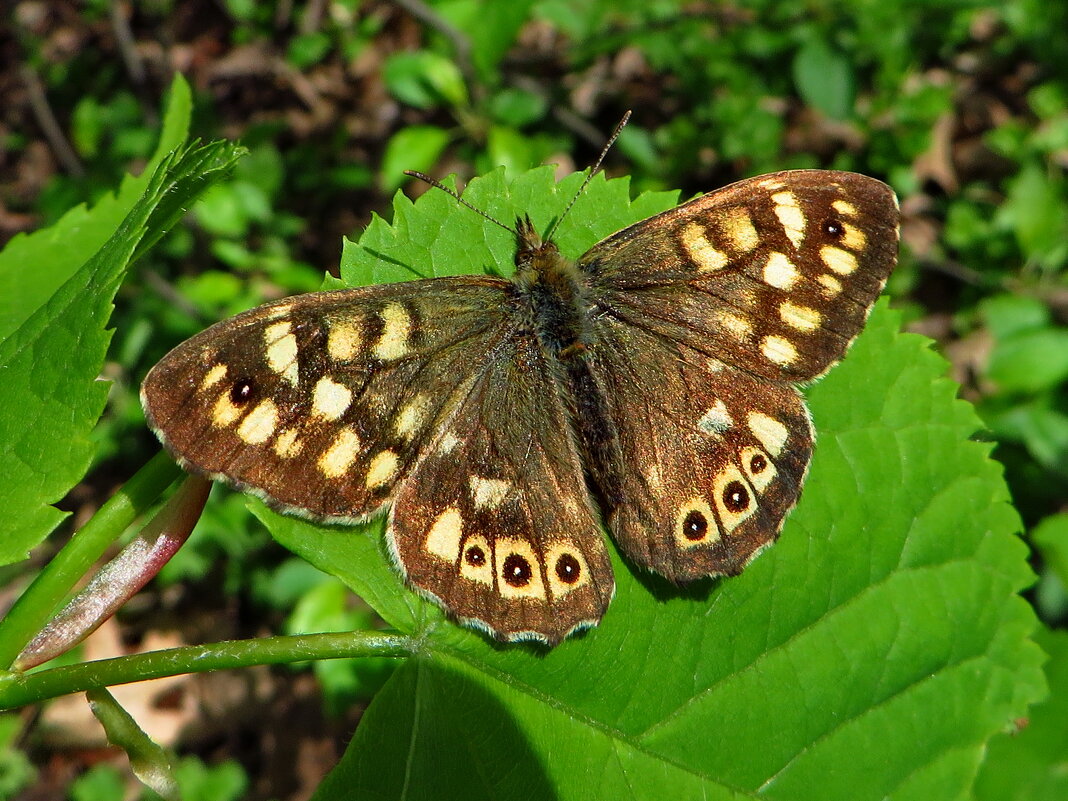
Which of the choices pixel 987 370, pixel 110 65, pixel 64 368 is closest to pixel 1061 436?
pixel 987 370

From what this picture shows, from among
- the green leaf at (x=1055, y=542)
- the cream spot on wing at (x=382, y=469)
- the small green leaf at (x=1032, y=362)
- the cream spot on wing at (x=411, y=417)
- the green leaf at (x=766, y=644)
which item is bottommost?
the small green leaf at (x=1032, y=362)

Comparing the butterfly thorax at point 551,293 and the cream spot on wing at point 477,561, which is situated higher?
the butterfly thorax at point 551,293

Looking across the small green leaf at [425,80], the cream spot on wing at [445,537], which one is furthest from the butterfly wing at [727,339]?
the small green leaf at [425,80]

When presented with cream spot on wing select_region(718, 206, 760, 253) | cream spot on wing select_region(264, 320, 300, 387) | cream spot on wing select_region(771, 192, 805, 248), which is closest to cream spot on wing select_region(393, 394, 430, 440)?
cream spot on wing select_region(264, 320, 300, 387)

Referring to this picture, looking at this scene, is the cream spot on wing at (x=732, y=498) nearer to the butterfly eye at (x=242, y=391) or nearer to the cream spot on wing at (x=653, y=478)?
the cream spot on wing at (x=653, y=478)

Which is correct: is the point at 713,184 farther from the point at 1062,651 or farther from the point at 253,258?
the point at 1062,651

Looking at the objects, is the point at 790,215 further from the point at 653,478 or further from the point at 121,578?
the point at 121,578

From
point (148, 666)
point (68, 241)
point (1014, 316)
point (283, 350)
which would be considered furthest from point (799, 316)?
point (1014, 316)
